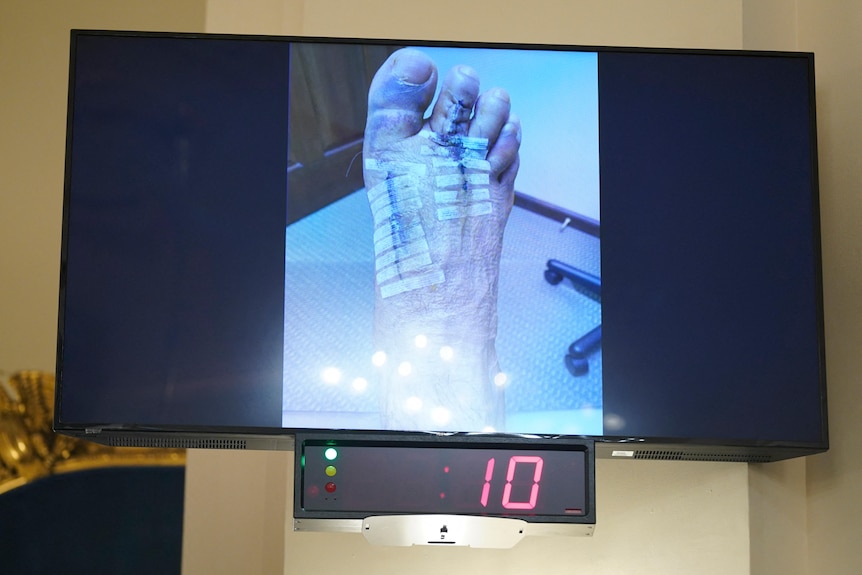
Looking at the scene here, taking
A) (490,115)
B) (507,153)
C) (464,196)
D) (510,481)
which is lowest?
(510,481)

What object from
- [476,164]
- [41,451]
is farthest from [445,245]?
[41,451]

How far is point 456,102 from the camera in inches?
100.0

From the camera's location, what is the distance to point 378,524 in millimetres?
2344

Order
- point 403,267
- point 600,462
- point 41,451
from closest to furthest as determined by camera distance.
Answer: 1. point 403,267
2. point 600,462
3. point 41,451

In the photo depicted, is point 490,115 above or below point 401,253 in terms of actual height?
above

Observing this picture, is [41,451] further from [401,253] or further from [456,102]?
[456,102]

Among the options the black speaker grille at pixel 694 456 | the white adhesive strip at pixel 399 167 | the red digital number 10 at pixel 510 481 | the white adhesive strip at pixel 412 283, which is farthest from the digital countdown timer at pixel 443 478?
the white adhesive strip at pixel 399 167

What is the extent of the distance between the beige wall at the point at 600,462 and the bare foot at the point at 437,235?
17.6 inches

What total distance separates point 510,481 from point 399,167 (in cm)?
83

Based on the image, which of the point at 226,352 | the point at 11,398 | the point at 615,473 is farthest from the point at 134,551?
the point at 615,473

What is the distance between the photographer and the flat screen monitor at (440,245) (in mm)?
2404

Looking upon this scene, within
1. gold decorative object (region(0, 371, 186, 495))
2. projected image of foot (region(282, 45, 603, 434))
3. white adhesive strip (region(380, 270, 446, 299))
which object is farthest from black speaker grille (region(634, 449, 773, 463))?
gold decorative object (region(0, 371, 186, 495))

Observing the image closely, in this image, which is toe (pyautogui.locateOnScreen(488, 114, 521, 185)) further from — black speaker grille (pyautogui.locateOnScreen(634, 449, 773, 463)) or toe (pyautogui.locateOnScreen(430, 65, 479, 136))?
black speaker grille (pyautogui.locateOnScreen(634, 449, 773, 463))

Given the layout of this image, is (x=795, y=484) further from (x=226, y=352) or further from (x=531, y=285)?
(x=226, y=352)
